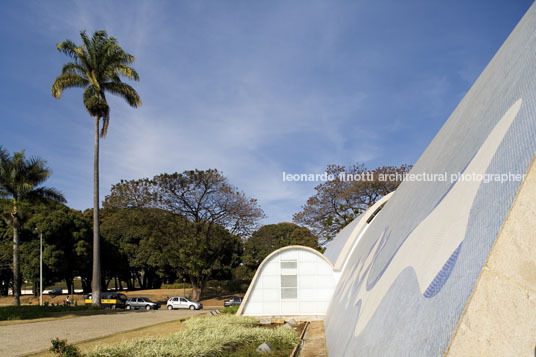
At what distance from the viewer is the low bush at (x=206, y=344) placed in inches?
307

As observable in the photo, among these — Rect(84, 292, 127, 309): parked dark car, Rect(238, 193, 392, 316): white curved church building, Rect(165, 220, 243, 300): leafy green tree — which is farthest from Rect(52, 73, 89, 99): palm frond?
Rect(238, 193, 392, 316): white curved church building

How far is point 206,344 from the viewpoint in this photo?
28.7 feet

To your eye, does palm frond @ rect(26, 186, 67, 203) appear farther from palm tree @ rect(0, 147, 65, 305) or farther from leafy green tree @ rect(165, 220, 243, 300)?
leafy green tree @ rect(165, 220, 243, 300)

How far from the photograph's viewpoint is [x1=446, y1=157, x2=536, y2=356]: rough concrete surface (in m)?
1.65

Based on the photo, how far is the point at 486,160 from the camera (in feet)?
7.47

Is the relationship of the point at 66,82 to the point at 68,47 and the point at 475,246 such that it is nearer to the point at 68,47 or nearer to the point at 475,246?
the point at 68,47

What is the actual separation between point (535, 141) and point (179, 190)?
31839 millimetres

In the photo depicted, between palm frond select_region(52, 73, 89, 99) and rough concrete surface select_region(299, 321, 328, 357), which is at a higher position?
palm frond select_region(52, 73, 89, 99)

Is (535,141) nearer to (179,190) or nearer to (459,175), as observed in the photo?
(459,175)

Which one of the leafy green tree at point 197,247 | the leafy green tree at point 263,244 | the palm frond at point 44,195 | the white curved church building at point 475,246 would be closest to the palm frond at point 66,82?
the palm frond at point 44,195

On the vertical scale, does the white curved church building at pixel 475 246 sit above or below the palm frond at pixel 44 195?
below

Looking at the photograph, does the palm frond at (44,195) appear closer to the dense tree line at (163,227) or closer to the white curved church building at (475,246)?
the dense tree line at (163,227)

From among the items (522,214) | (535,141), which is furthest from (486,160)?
(522,214)

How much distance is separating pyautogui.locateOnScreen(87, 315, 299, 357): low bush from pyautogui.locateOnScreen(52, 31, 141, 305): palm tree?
630 inches
